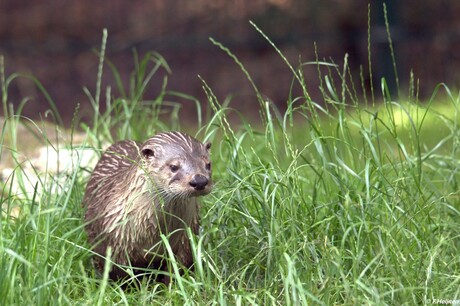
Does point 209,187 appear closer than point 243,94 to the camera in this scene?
Yes

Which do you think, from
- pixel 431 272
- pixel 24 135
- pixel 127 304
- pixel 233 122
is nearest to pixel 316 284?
pixel 431 272

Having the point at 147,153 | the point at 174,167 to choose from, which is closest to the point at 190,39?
the point at 147,153

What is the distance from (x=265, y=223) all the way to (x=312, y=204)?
19cm

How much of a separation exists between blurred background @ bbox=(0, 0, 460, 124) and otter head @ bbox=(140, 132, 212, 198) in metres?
5.12

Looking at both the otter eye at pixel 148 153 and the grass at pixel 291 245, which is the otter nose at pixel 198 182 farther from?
the otter eye at pixel 148 153

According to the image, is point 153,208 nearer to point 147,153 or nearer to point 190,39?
point 147,153

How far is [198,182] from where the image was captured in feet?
13.4

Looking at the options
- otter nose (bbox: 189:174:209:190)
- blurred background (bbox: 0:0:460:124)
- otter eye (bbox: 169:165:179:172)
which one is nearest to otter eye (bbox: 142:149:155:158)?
otter eye (bbox: 169:165:179:172)

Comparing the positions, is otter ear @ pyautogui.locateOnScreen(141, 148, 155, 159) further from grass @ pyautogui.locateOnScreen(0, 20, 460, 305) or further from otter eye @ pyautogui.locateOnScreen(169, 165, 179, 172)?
grass @ pyautogui.locateOnScreen(0, 20, 460, 305)

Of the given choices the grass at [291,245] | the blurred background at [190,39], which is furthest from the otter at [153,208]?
the blurred background at [190,39]

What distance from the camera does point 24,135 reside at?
22.5 feet

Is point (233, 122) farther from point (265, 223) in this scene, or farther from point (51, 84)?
point (265, 223)

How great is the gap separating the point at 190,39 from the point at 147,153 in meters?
5.21

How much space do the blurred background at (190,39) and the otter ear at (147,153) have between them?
5101mm
